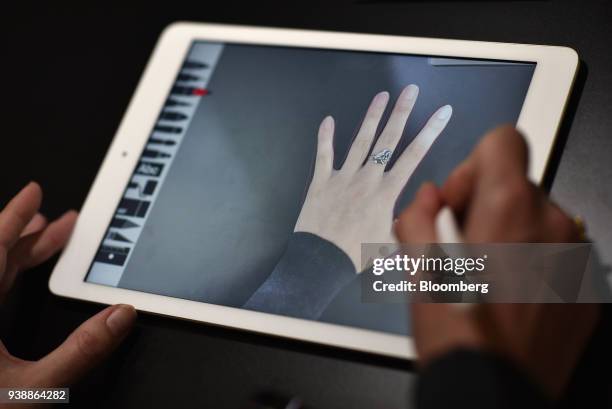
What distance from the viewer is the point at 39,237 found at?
2.08ft

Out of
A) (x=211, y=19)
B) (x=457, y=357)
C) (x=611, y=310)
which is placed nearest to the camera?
(x=457, y=357)

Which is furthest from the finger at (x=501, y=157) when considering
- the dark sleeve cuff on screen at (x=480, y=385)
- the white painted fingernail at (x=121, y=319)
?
the white painted fingernail at (x=121, y=319)

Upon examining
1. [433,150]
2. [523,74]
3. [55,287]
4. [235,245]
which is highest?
[523,74]

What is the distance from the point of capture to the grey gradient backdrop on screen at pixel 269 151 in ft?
1.72

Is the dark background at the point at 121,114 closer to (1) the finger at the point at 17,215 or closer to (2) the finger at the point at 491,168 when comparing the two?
(1) the finger at the point at 17,215

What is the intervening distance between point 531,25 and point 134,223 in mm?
498

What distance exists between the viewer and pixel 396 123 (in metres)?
0.55

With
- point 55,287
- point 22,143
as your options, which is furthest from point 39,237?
point 22,143

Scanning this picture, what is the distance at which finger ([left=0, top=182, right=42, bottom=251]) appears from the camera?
1.94 ft

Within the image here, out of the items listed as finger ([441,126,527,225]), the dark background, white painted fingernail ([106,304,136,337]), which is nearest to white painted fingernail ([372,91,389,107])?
the dark background

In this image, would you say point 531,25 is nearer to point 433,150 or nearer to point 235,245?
point 433,150

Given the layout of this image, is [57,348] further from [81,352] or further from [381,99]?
[381,99]

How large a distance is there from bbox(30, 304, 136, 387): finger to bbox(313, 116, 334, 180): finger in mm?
244

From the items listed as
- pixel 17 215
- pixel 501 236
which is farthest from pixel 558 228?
pixel 17 215
